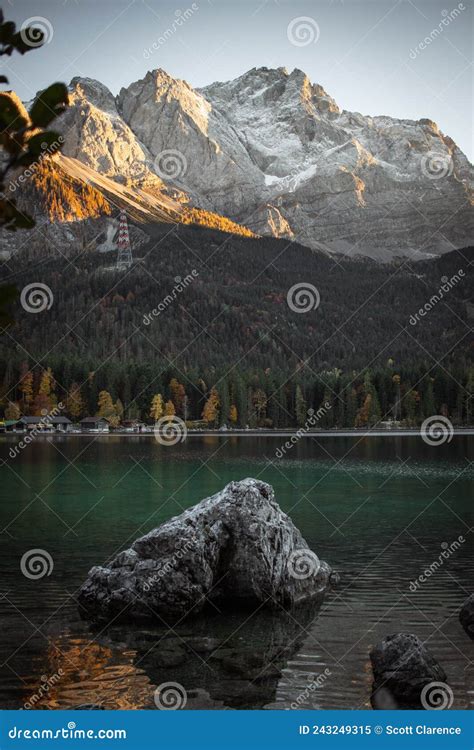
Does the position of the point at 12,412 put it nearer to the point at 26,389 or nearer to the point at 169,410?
the point at 26,389

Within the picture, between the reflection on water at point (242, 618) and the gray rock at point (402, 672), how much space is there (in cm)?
25

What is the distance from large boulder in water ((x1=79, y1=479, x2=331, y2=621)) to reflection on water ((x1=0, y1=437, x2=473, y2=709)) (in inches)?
17.7

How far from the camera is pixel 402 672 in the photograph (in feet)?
31.3

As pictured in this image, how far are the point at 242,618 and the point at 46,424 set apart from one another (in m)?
89.7

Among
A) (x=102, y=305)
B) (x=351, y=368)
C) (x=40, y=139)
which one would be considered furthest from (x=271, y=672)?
(x=102, y=305)

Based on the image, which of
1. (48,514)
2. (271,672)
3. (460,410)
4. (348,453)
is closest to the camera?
(271,672)

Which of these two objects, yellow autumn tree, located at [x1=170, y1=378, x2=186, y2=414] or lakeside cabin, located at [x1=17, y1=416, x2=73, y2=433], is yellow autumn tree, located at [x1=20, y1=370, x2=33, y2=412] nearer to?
lakeside cabin, located at [x1=17, y1=416, x2=73, y2=433]

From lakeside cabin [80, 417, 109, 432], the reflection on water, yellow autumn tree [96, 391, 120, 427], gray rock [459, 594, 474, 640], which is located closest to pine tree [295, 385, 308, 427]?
yellow autumn tree [96, 391, 120, 427]

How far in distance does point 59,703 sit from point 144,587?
406 centimetres

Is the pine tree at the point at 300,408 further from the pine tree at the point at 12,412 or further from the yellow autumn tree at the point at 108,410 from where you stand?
the pine tree at the point at 12,412

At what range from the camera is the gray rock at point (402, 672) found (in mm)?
9305

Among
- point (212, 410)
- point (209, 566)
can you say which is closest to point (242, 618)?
point (209, 566)

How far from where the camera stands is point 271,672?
10297 millimetres

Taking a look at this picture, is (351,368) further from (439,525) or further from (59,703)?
(59,703)
